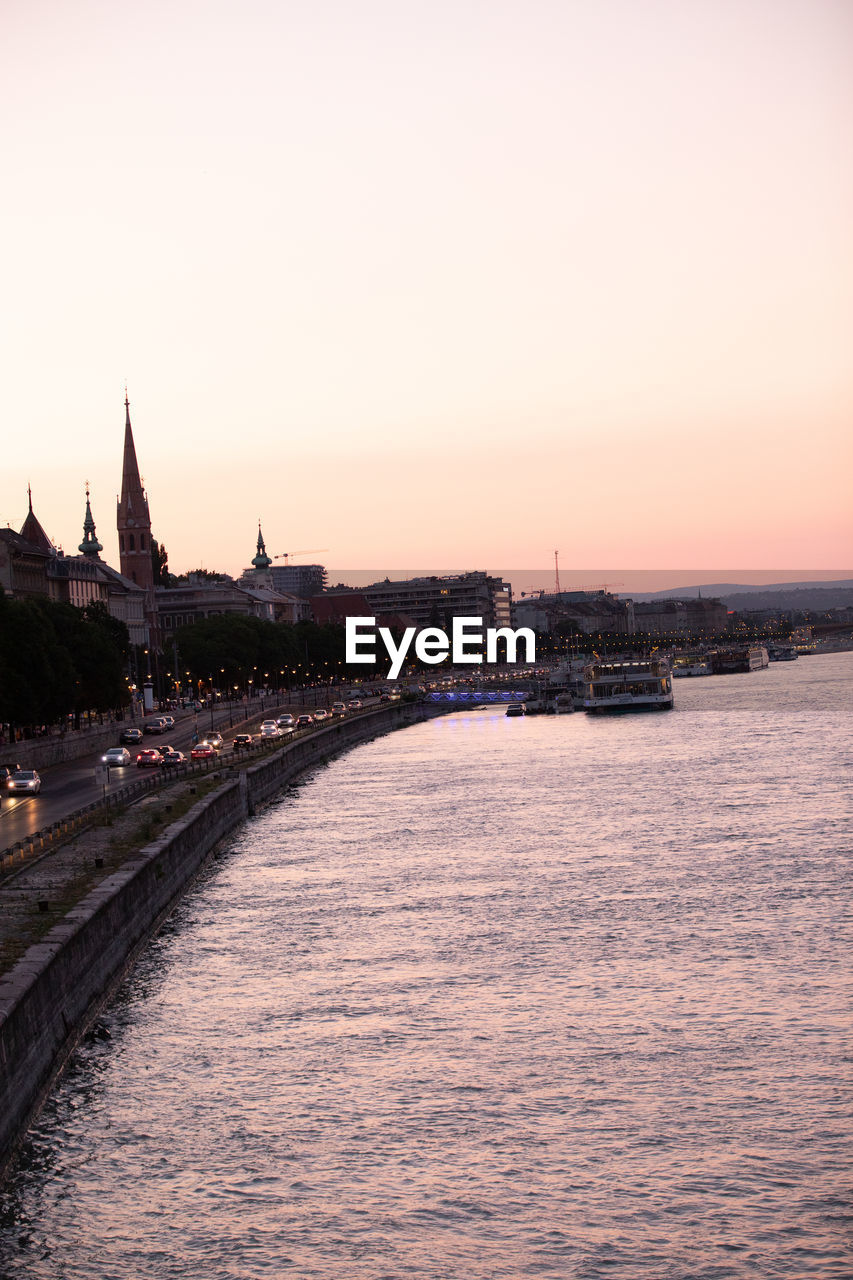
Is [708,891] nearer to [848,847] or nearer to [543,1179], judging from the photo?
[848,847]

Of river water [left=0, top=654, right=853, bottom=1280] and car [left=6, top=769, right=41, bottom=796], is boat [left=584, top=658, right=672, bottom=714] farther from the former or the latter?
river water [left=0, top=654, right=853, bottom=1280]

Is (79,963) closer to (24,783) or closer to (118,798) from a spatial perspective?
(118,798)

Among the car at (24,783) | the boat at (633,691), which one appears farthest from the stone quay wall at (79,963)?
Result: the boat at (633,691)

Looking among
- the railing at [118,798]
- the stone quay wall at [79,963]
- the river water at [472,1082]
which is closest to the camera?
the river water at [472,1082]

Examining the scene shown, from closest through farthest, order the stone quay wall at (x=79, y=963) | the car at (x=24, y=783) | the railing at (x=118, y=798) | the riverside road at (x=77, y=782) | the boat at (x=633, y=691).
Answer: the stone quay wall at (x=79, y=963)
the railing at (x=118, y=798)
the riverside road at (x=77, y=782)
the car at (x=24, y=783)
the boat at (x=633, y=691)

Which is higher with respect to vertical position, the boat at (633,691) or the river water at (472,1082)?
the boat at (633,691)

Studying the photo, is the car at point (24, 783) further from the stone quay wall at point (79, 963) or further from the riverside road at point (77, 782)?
the stone quay wall at point (79, 963)
